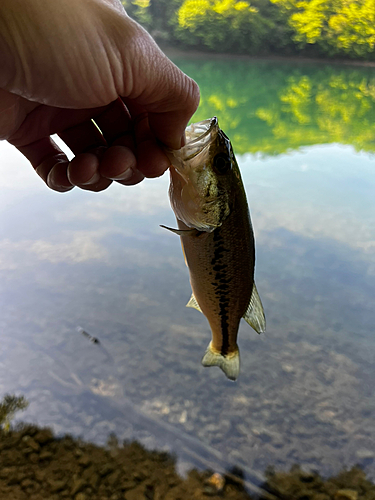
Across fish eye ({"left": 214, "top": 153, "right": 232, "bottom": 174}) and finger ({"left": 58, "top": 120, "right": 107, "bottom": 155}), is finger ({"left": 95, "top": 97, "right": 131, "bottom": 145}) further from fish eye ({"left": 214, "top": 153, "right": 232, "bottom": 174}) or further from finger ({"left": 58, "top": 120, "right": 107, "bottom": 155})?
fish eye ({"left": 214, "top": 153, "right": 232, "bottom": 174})

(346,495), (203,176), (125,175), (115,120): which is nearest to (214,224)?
(203,176)

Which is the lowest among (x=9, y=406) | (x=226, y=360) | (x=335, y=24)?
(x=9, y=406)

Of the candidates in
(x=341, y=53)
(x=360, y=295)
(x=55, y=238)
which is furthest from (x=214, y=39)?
(x=360, y=295)

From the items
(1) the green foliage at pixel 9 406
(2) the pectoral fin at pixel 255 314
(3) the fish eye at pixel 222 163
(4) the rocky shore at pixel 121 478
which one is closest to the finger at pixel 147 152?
(3) the fish eye at pixel 222 163

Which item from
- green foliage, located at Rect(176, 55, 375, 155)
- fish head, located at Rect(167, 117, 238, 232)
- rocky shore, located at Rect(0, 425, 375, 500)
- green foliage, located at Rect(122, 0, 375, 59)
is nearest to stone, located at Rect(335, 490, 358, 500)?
rocky shore, located at Rect(0, 425, 375, 500)

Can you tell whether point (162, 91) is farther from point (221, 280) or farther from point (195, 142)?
point (221, 280)

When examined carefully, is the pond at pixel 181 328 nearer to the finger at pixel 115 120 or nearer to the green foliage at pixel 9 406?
the green foliage at pixel 9 406
